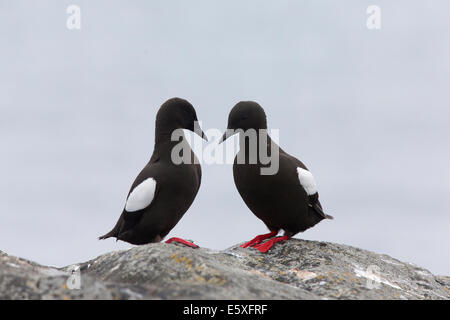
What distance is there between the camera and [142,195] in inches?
342

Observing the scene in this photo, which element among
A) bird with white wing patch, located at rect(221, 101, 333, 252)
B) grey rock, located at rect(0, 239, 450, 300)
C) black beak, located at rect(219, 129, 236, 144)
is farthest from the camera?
black beak, located at rect(219, 129, 236, 144)

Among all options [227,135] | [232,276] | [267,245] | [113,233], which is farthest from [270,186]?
[232,276]

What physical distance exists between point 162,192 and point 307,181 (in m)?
2.20

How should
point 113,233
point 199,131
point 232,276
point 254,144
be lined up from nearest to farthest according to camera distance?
point 232,276 → point 254,144 → point 113,233 → point 199,131

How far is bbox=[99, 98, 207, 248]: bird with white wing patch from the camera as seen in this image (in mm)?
8609

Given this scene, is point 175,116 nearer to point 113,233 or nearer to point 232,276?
point 113,233

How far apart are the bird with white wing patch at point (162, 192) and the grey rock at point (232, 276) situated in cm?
123

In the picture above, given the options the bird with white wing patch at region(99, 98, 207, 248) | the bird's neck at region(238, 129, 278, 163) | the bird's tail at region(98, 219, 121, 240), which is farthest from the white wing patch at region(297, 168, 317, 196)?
the bird's tail at region(98, 219, 121, 240)

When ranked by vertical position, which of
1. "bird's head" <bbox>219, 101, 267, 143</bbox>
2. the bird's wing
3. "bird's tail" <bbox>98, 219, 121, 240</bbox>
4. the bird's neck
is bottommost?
"bird's tail" <bbox>98, 219, 121, 240</bbox>

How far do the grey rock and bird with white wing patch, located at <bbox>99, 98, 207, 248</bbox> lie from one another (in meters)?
1.23

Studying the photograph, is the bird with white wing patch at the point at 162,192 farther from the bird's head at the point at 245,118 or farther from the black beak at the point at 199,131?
the bird's head at the point at 245,118

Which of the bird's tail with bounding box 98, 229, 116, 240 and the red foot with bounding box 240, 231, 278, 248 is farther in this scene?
the bird's tail with bounding box 98, 229, 116, 240

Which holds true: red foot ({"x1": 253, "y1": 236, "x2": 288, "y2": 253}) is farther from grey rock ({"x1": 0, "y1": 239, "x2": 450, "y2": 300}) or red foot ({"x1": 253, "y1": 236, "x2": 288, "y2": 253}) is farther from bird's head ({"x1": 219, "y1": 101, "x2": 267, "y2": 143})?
bird's head ({"x1": 219, "y1": 101, "x2": 267, "y2": 143})

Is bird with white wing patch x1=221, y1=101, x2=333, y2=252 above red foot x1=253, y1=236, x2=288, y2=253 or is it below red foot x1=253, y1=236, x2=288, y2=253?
above
